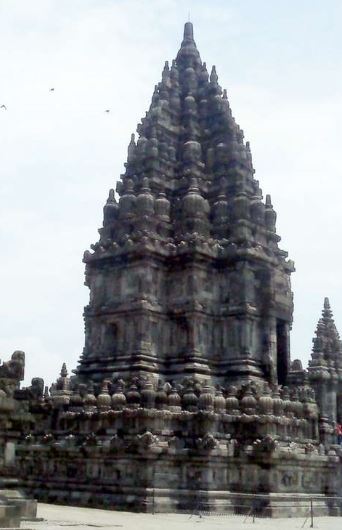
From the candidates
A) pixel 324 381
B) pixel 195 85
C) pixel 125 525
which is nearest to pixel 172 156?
pixel 195 85

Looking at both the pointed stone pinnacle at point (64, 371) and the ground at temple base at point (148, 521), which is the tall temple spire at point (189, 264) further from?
the ground at temple base at point (148, 521)

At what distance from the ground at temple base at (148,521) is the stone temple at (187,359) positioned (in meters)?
1.65

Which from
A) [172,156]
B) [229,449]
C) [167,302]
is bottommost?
[229,449]

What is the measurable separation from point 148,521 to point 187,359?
415 inches

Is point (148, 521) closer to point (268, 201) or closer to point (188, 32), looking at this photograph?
point (268, 201)

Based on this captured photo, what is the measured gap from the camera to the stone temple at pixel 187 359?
27578 millimetres

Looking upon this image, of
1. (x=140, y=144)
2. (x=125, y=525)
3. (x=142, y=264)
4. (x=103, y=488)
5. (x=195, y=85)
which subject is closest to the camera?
(x=125, y=525)

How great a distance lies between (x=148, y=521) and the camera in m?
22.0

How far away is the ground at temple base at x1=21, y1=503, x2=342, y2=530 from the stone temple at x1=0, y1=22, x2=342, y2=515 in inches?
64.9

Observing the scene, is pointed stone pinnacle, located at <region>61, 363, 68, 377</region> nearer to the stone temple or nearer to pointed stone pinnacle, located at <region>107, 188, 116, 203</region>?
the stone temple

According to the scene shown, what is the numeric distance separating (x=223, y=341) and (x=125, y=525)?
14.2m

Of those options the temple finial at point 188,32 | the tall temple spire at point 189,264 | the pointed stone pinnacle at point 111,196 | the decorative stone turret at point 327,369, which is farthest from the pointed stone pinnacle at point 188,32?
the decorative stone turret at point 327,369

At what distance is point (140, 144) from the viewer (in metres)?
36.9

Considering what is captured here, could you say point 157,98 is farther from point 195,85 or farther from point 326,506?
point 326,506
